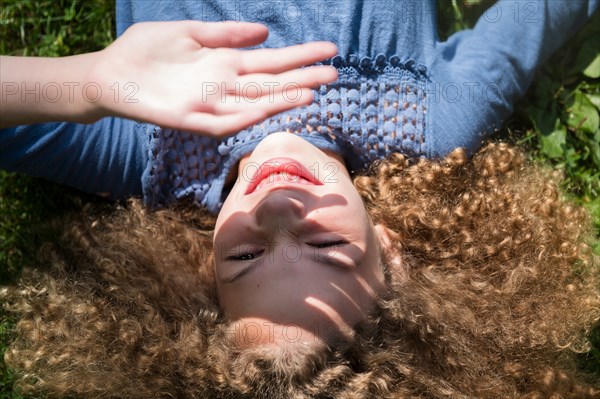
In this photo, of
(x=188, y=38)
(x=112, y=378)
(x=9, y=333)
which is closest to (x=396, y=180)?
(x=188, y=38)

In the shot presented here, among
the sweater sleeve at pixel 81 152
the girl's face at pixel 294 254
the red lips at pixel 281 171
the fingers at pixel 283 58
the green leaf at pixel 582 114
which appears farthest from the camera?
the green leaf at pixel 582 114

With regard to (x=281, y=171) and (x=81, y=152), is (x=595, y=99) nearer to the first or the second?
(x=281, y=171)

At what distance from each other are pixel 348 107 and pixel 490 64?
2.39 feet

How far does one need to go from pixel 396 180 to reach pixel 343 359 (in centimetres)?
87

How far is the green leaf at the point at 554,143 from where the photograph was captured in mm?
3621

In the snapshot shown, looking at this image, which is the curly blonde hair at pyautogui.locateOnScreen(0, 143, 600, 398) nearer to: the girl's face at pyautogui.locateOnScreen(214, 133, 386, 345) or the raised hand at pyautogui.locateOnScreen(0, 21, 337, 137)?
the girl's face at pyautogui.locateOnScreen(214, 133, 386, 345)

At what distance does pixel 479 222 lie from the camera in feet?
10.4

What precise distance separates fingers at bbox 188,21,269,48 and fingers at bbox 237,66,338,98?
Answer: 13cm

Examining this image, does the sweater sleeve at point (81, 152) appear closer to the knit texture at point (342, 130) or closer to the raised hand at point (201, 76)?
the knit texture at point (342, 130)

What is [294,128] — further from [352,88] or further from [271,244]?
[271,244]

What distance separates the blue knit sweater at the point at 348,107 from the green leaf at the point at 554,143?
0.40m

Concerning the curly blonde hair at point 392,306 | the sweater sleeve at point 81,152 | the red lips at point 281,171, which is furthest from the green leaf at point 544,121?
the sweater sleeve at point 81,152

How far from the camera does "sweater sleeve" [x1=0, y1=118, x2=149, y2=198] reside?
10.3ft

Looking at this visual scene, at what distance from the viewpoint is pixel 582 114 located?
12.0 feet
